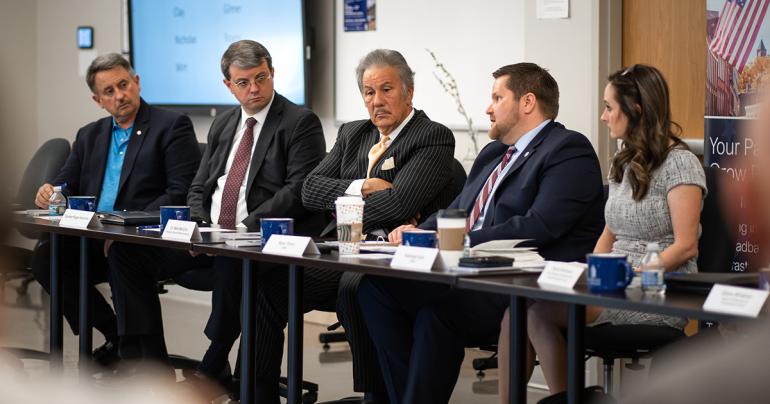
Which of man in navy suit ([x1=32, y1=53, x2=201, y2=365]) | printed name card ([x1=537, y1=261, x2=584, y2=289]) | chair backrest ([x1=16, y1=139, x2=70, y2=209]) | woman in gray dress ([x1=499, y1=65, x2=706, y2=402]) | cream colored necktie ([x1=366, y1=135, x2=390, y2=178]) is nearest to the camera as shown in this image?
printed name card ([x1=537, y1=261, x2=584, y2=289])

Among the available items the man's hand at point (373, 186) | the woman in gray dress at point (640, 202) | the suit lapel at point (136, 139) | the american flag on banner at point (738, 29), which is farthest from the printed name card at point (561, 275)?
the suit lapel at point (136, 139)

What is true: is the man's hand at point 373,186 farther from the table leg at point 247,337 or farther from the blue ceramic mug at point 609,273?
the blue ceramic mug at point 609,273

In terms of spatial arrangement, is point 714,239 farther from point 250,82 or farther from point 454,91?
point 454,91

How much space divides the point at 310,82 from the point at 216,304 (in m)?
2.19

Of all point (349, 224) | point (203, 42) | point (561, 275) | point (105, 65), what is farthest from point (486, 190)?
point (203, 42)

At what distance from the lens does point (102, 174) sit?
436 centimetres

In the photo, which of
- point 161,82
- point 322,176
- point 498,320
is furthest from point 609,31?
point 161,82

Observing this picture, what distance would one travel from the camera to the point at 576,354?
2.12 metres

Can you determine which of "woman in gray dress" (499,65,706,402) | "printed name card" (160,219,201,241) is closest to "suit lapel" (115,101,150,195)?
"printed name card" (160,219,201,241)

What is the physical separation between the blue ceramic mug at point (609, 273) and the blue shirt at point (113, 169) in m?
2.78

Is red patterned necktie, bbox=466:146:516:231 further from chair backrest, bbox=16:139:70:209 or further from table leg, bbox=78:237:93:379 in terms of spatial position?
chair backrest, bbox=16:139:70:209

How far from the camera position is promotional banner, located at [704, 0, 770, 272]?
3529 millimetres

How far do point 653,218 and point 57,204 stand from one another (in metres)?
2.37

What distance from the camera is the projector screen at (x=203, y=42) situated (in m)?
5.56
